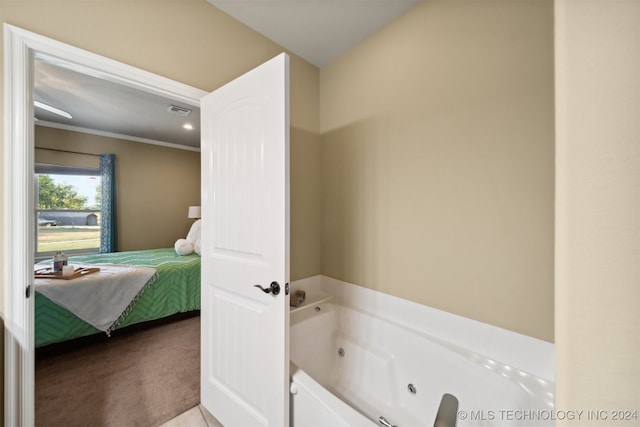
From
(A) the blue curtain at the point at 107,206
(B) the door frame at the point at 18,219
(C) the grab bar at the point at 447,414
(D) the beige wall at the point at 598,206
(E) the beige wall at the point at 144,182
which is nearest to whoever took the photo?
(D) the beige wall at the point at 598,206

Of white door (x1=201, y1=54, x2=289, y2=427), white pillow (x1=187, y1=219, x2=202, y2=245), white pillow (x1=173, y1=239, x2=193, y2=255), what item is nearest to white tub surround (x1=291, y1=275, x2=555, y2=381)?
white door (x1=201, y1=54, x2=289, y2=427)

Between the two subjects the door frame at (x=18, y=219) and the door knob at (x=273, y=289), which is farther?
the door knob at (x=273, y=289)

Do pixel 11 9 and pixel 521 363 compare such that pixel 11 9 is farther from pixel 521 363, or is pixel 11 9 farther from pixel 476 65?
pixel 521 363

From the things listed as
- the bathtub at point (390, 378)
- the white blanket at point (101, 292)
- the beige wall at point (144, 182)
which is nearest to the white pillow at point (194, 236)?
the white blanket at point (101, 292)

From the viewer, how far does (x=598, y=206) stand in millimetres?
297

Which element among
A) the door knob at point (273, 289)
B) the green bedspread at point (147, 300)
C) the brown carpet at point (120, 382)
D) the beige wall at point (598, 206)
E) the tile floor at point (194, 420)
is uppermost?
the beige wall at point (598, 206)

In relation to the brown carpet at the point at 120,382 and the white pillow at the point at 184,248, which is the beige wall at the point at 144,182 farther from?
the brown carpet at the point at 120,382

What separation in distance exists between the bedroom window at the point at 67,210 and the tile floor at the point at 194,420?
12.9ft

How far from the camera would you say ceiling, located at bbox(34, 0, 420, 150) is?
1.49 meters

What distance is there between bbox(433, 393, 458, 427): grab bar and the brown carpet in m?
1.78

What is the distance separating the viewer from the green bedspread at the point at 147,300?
2004mm

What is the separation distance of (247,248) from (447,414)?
1.04 metres

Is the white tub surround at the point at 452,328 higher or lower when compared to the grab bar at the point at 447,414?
lower

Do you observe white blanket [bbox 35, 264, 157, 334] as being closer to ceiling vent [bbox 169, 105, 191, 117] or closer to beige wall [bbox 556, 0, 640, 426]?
ceiling vent [bbox 169, 105, 191, 117]
